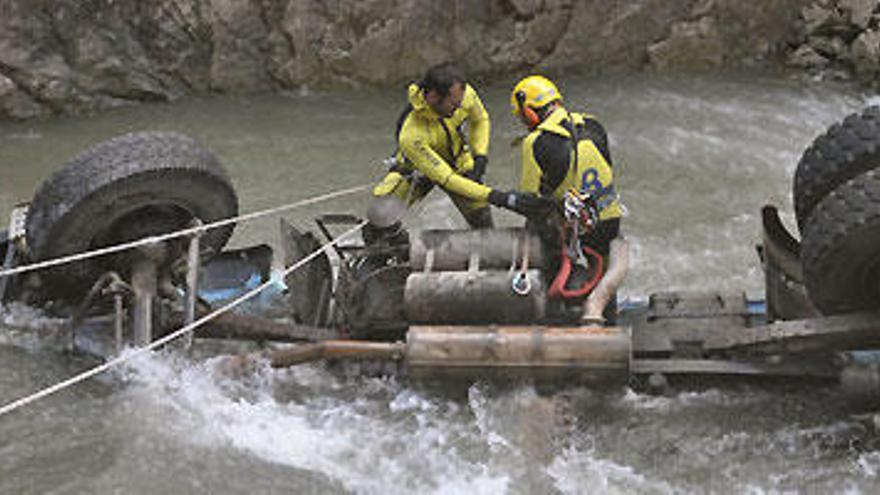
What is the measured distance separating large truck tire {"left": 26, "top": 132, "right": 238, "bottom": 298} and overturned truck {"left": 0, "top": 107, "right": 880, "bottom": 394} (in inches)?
0.4

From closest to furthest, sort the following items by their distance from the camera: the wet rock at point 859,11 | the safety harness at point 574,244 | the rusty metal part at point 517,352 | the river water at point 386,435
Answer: the river water at point 386,435
the rusty metal part at point 517,352
the safety harness at point 574,244
the wet rock at point 859,11

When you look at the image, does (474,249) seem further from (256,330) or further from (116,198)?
(116,198)

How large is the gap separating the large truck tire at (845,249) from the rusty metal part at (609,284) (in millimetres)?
1078

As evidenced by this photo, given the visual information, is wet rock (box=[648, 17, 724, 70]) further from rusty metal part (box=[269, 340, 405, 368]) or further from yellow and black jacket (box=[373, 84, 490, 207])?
rusty metal part (box=[269, 340, 405, 368])

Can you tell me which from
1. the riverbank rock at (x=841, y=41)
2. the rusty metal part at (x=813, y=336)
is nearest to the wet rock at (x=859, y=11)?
the riverbank rock at (x=841, y=41)

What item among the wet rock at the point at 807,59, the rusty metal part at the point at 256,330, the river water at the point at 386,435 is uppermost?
the wet rock at the point at 807,59

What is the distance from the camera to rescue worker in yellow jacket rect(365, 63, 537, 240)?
6.48 meters

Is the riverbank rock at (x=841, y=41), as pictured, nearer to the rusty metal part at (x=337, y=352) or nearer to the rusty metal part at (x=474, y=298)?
the rusty metal part at (x=474, y=298)

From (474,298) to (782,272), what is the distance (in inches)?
69.8

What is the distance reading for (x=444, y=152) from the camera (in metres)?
6.97

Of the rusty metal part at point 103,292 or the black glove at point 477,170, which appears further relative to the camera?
the black glove at point 477,170

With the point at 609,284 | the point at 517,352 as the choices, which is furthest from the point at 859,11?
the point at 517,352

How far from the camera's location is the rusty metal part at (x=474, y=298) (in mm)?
6020

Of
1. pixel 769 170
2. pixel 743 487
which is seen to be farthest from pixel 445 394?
pixel 769 170
